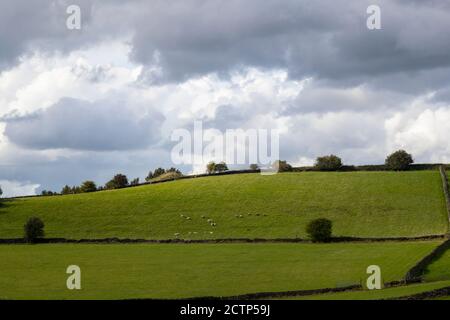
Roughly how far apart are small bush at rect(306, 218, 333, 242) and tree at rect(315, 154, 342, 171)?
4838 centimetres

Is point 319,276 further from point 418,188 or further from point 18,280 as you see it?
point 418,188

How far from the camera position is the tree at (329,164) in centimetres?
13530

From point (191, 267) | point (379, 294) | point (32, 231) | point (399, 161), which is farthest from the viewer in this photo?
point (399, 161)

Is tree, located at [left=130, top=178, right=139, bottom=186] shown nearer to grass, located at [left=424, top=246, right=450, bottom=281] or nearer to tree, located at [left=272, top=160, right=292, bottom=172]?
tree, located at [left=272, top=160, right=292, bottom=172]

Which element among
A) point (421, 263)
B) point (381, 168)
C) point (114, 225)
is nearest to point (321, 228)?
point (421, 263)

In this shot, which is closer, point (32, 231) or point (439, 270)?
point (439, 270)

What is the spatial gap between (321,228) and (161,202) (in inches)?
1335

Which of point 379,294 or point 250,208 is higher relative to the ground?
point 250,208

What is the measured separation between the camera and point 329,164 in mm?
135375

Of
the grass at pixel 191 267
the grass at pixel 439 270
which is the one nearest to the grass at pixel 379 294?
the grass at pixel 191 267

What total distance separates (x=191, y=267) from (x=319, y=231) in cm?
2410

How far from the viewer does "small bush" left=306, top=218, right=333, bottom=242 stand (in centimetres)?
8694

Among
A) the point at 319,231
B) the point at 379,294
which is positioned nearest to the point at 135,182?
the point at 319,231

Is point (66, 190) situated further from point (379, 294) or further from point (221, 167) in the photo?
point (379, 294)
